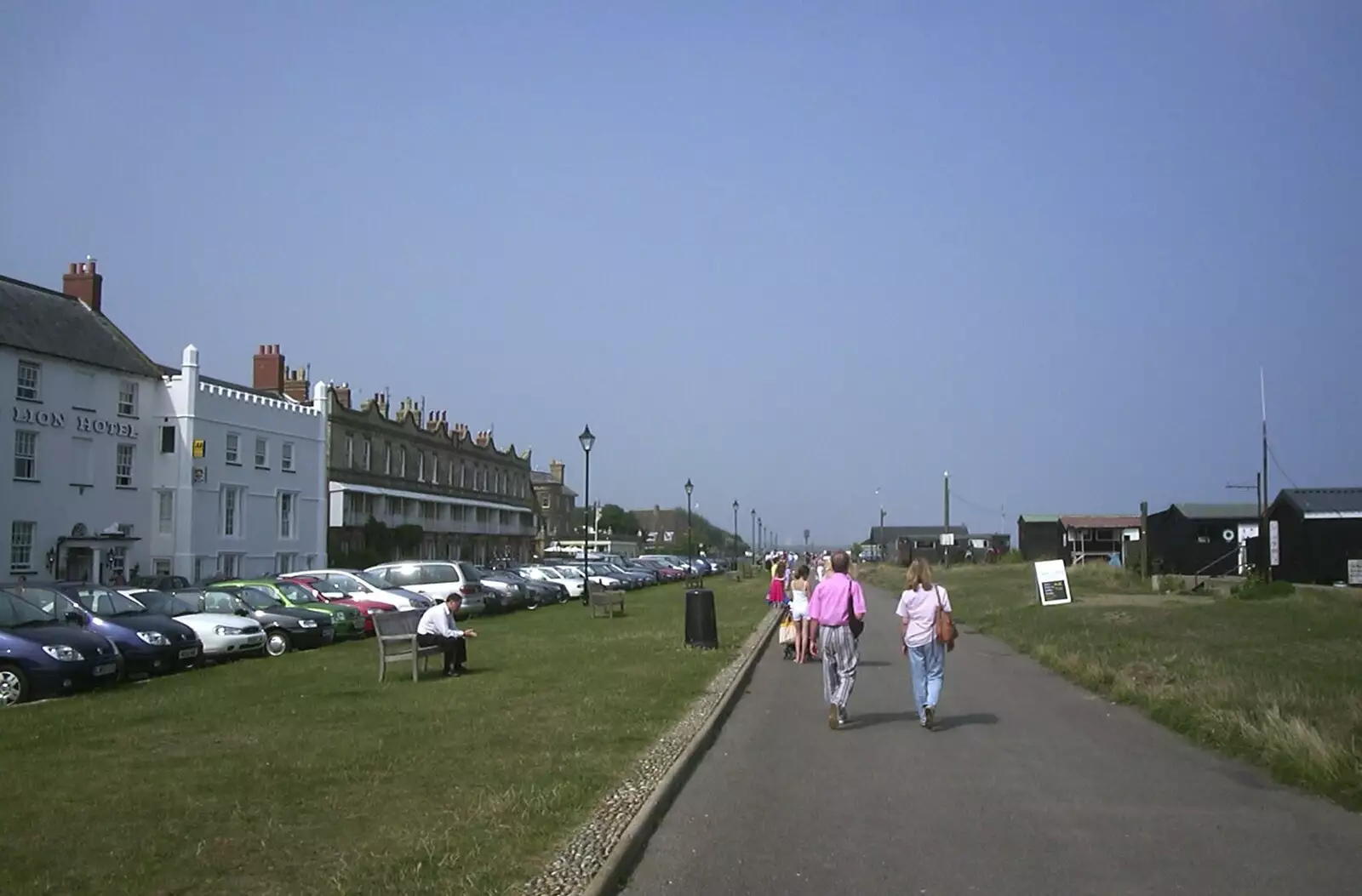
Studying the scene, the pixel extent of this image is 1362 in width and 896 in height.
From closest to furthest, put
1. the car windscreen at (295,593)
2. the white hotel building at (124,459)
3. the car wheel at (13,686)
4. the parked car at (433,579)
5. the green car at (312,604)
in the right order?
the car wheel at (13,686) < the green car at (312,604) < the car windscreen at (295,593) < the parked car at (433,579) < the white hotel building at (124,459)

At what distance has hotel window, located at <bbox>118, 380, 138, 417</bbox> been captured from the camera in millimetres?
43906

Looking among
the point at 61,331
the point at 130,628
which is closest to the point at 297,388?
the point at 61,331

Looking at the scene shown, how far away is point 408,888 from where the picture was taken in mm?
6309

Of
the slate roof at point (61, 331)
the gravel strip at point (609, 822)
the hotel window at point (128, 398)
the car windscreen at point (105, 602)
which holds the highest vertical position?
the slate roof at point (61, 331)

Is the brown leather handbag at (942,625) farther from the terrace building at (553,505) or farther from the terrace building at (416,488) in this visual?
the terrace building at (553,505)

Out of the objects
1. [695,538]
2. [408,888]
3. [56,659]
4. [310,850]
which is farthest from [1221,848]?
[695,538]

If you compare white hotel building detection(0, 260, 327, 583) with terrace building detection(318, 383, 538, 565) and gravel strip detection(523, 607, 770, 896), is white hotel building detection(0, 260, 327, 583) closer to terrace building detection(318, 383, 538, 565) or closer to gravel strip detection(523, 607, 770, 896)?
terrace building detection(318, 383, 538, 565)

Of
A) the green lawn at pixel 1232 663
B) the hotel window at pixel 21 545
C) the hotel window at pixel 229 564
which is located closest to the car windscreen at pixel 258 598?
the green lawn at pixel 1232 663

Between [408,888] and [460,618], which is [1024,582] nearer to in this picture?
[460,618]

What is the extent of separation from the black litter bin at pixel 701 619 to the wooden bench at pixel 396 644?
528 centimetres

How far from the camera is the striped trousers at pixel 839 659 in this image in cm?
1286

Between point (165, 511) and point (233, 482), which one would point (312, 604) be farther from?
point (233, 482)

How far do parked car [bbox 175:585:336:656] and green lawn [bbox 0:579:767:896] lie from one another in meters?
5.23

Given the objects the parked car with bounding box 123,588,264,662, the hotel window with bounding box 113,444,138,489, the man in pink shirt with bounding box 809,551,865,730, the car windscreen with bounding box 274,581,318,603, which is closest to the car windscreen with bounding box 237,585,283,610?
the car windscreen with bounding box 274,581,318,603
